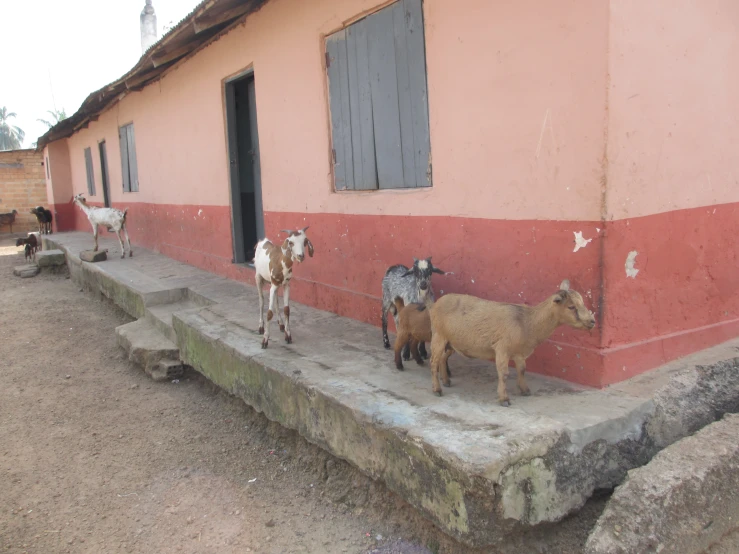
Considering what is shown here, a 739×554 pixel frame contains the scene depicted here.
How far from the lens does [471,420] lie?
2.91 meters

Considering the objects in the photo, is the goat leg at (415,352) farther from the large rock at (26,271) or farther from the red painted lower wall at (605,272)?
the large rock at (26,271)

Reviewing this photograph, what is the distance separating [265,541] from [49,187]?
69.3 ft

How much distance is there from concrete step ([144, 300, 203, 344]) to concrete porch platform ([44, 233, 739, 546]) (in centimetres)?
176

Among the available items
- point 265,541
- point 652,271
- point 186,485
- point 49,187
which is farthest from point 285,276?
point 49,187

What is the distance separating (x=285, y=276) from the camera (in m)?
4.61

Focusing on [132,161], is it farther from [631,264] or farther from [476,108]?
[631,264]

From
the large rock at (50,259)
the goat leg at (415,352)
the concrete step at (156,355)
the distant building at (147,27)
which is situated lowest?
the concrete step at (156,355)

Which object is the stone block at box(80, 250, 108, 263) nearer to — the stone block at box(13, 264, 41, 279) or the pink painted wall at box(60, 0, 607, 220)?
the stone block at box(13, 264, 41, 279)

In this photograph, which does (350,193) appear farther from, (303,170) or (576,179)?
(576,179)

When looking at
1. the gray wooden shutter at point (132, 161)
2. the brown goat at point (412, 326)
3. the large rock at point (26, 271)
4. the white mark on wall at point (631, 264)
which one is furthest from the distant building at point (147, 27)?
the white mark on wall at point (631, 264)

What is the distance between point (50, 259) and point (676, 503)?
1355 centimetres

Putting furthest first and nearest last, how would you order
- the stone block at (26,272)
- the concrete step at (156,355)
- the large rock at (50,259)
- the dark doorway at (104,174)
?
the dark doorway at (104,174) < the large rock at (50,259) < the stone block at (26,272) < the concrete step at (156,355)

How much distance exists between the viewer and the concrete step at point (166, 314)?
6.39 m

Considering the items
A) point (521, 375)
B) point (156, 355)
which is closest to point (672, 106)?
point (521, 375)
